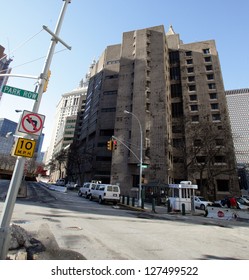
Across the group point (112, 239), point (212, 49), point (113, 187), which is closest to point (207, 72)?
point (212, 49)

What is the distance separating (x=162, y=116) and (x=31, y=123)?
44412mm

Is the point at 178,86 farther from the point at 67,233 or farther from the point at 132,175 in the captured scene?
the point at 67,233

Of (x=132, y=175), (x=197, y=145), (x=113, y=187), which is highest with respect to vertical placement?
(x=197, y=145)

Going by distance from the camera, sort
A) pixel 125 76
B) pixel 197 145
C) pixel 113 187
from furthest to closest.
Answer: pixel 125 76, pixel 197 145, pixel 113 187

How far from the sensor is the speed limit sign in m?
5.14

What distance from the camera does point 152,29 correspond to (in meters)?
58.4

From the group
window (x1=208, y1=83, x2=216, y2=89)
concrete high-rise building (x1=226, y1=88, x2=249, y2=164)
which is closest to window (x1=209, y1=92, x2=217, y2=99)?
window (x1=208, y1=83, x2=216, y2=89)

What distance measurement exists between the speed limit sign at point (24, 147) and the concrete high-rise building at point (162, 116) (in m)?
33.3

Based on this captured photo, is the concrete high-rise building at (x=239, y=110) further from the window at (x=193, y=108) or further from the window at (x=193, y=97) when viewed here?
the window at (x=193, y=108)

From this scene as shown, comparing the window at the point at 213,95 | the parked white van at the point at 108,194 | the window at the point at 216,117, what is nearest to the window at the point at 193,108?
the window at the point at 216,117

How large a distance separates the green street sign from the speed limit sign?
1.33 meters

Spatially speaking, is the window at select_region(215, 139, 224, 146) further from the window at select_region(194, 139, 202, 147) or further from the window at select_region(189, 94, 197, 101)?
the window at select_region(189, 94, 197, 101)

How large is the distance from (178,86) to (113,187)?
1820 inches

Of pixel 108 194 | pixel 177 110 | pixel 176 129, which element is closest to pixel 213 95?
pixel 177 110
